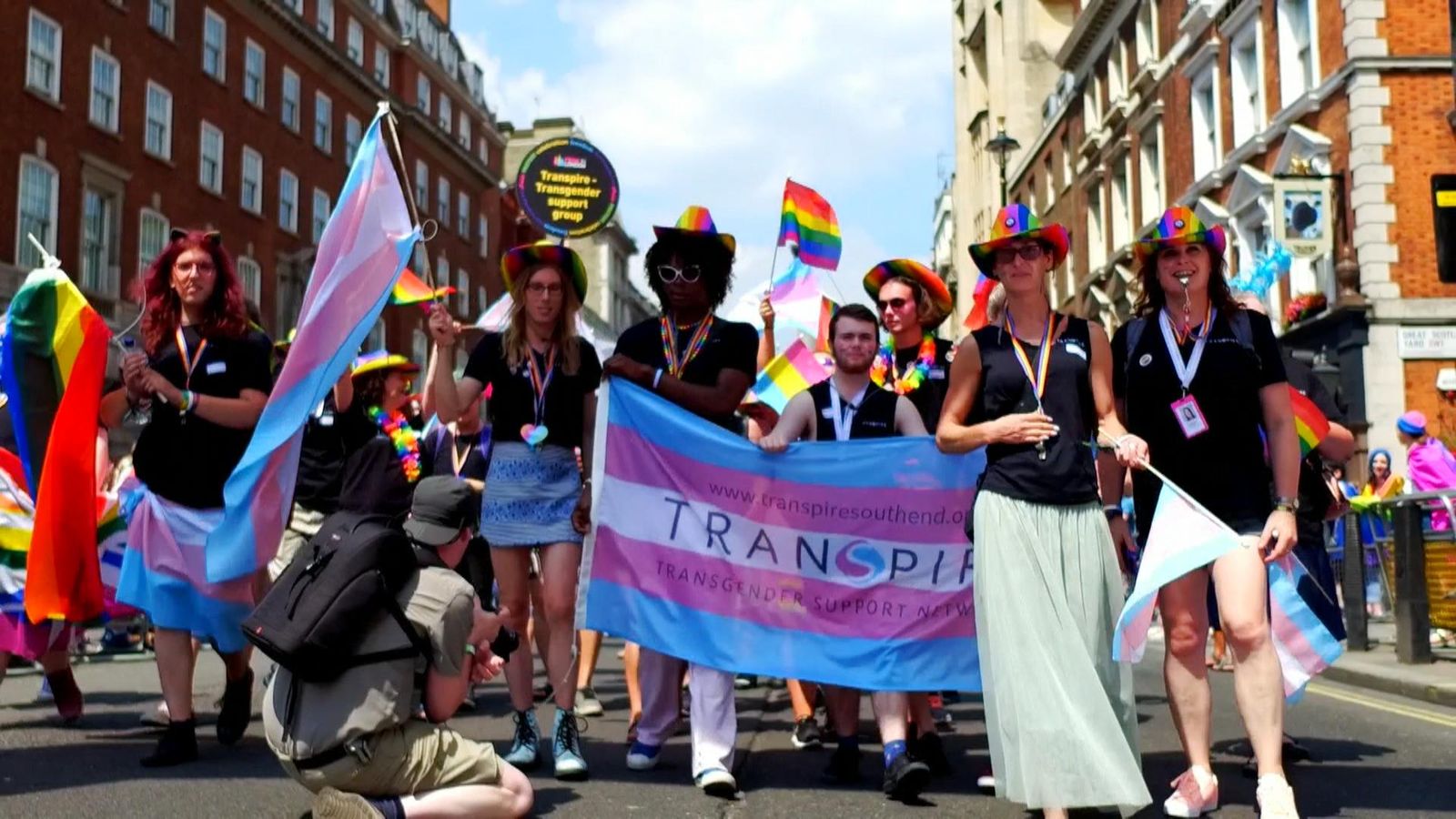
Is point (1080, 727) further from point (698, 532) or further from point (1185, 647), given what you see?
point (698, 532)

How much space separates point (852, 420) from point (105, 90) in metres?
28.4

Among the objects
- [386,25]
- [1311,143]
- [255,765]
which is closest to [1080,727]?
[255,765]

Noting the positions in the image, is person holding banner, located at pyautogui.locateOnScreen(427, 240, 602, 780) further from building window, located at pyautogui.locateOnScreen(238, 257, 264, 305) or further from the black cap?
building window, located at pyautogui.locateOnScreen(238, 257, 264, 305)

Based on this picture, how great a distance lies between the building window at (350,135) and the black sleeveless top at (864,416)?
40.9 meters

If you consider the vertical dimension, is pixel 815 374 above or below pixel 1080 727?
above

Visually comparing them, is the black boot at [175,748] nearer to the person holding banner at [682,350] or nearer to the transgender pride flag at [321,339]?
the transgender pride flag at [321,339]

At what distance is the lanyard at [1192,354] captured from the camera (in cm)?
513

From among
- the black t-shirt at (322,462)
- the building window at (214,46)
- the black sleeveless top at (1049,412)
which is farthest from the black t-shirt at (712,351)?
the building window at (214,46)

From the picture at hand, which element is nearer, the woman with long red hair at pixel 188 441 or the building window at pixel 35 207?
the woman with long red hair at pixel 188 441

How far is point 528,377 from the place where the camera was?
6168 mm

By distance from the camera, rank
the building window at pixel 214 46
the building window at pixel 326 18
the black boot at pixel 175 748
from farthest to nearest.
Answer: the building window at pixel 326 18
the building window at pixel 214 46
the black boot at pixel 175 748

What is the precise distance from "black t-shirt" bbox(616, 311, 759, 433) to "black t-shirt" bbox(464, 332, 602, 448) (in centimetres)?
23

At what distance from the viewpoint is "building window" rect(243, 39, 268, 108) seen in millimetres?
37812

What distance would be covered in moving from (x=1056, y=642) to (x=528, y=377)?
2.50 meters
